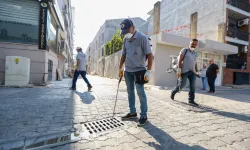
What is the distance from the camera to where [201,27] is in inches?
638

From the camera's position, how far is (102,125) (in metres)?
2.57

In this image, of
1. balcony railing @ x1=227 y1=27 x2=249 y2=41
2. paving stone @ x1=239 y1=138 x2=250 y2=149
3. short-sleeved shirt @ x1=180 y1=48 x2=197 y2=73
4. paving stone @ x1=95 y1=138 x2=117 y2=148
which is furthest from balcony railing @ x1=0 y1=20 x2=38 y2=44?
balcony railing @ x1=227 y1=27 x2=249 y2=41

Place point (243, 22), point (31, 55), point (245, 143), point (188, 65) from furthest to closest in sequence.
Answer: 1. point (243, 22)
2. point (31, 55)
3. point (188, 65)
4. point (245, 143)

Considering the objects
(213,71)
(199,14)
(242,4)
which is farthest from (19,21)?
(242,4)

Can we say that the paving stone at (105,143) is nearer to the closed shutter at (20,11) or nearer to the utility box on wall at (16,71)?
the utility box on wall at (16,71)

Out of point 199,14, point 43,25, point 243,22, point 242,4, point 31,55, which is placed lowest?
point 31,55

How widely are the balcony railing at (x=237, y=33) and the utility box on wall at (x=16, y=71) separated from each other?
55.2ft

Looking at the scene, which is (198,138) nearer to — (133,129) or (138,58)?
(133,129)

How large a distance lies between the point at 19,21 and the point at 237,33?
727 inches

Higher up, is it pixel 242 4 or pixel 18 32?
pixel 242 4

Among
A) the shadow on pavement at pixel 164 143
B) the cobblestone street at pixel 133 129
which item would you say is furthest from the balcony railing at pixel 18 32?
the shadow on pavement at pixel 164 143

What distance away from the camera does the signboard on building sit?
7.60m

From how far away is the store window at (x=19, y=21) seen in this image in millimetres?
7160

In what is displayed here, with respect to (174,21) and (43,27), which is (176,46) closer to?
(43,27)
